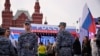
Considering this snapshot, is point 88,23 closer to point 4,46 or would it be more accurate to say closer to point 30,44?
point 30,44

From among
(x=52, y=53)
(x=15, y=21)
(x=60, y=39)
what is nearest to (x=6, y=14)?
(x=15, y=21)

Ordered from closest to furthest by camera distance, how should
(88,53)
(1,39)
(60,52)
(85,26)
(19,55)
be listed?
(1,39), (19,55), (60,52), (85,26), (88,53)

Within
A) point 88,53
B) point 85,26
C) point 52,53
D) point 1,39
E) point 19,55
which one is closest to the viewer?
point 1,39

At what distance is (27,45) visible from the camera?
10547mm

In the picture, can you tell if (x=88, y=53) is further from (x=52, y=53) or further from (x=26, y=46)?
(x=26, y=46)

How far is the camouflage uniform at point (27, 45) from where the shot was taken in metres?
10.5

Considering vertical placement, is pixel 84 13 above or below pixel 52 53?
above

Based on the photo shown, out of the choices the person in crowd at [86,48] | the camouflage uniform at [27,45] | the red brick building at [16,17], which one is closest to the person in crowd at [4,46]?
the camouflage uniform at [27,45]

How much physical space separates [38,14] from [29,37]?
93.0 metres

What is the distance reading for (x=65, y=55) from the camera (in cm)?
1150

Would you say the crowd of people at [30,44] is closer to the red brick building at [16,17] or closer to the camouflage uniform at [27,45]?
the camouflage uniform at [27,45]

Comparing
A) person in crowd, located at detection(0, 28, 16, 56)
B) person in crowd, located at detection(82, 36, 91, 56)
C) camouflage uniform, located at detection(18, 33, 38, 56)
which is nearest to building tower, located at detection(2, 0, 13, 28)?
person in crowd, located at detection(82, 36, 91, 56)

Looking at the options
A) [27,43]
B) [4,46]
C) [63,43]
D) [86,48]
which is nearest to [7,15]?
[86,48]

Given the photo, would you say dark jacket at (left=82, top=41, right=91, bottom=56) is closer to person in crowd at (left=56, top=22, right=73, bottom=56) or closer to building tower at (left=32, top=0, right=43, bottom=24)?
person in crowd at (left=56, top=22, right=73, bottom=56)
